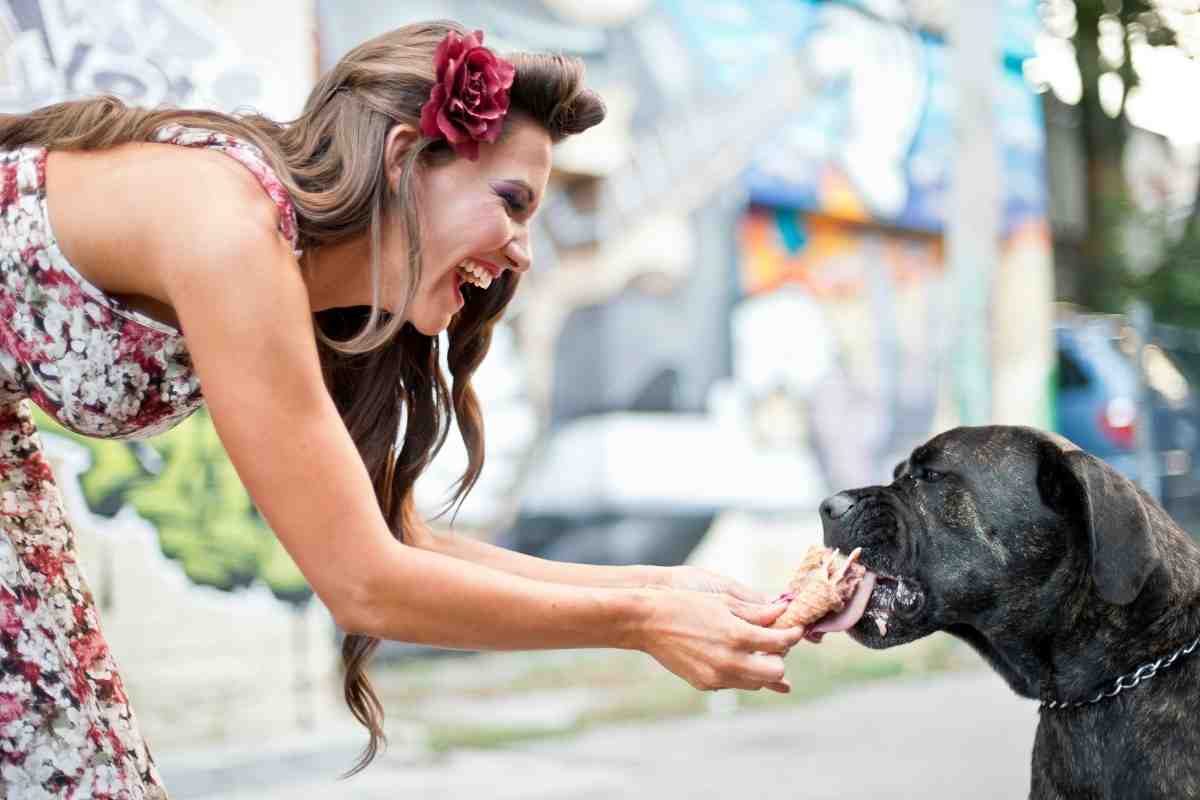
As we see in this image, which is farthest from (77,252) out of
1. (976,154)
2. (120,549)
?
(976,154)

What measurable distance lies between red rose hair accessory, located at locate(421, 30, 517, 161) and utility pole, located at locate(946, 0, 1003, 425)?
8908 millimetres

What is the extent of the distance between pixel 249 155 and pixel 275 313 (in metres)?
0.33

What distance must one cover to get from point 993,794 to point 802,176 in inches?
244

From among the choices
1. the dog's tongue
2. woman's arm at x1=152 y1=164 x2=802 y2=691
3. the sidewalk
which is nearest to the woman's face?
woman's arm at x1=152 y1=164 x2=802 y2=691

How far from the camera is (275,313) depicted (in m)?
2.15

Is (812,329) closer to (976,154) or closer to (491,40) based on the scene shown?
(976,154)

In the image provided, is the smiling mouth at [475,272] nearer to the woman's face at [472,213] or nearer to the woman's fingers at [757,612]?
the woman's face at [472,213]

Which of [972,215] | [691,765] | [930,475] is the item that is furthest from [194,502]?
[972,215]

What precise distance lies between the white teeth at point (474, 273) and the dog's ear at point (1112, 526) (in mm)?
1324

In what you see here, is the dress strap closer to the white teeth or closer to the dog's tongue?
the white teeth

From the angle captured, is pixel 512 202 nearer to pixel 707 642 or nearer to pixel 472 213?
pixel 472 213

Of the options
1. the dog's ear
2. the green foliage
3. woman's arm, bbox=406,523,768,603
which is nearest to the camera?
the dog's ear

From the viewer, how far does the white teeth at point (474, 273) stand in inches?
103

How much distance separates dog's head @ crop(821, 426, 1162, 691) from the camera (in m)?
3.09
